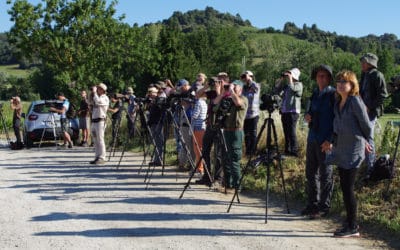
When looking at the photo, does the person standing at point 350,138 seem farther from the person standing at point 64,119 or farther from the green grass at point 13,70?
the green grass at point 13,70

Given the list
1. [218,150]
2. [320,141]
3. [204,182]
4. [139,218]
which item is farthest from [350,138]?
[204,182]

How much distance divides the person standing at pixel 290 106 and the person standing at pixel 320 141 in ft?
9.92

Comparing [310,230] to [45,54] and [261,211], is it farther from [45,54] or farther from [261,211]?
[45,54]

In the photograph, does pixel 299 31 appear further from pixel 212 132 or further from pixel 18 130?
pixel 212 132

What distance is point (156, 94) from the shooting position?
12430 mm

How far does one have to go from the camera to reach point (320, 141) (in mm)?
7051

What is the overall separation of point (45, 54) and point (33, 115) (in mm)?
6679

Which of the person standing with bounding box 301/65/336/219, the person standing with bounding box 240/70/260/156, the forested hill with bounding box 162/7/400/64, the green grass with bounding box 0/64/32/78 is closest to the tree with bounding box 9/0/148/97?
the person standing with bounding box 240/70/260/156

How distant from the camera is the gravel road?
5988mm

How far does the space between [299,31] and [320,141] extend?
14803 cm

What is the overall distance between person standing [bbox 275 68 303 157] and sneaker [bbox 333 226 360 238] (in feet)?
13.5

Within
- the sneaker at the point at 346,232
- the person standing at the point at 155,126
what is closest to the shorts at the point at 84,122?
the person standing at the point at 155,126

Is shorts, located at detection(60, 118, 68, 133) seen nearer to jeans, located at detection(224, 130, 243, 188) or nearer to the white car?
the white car

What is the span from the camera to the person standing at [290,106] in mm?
10445
